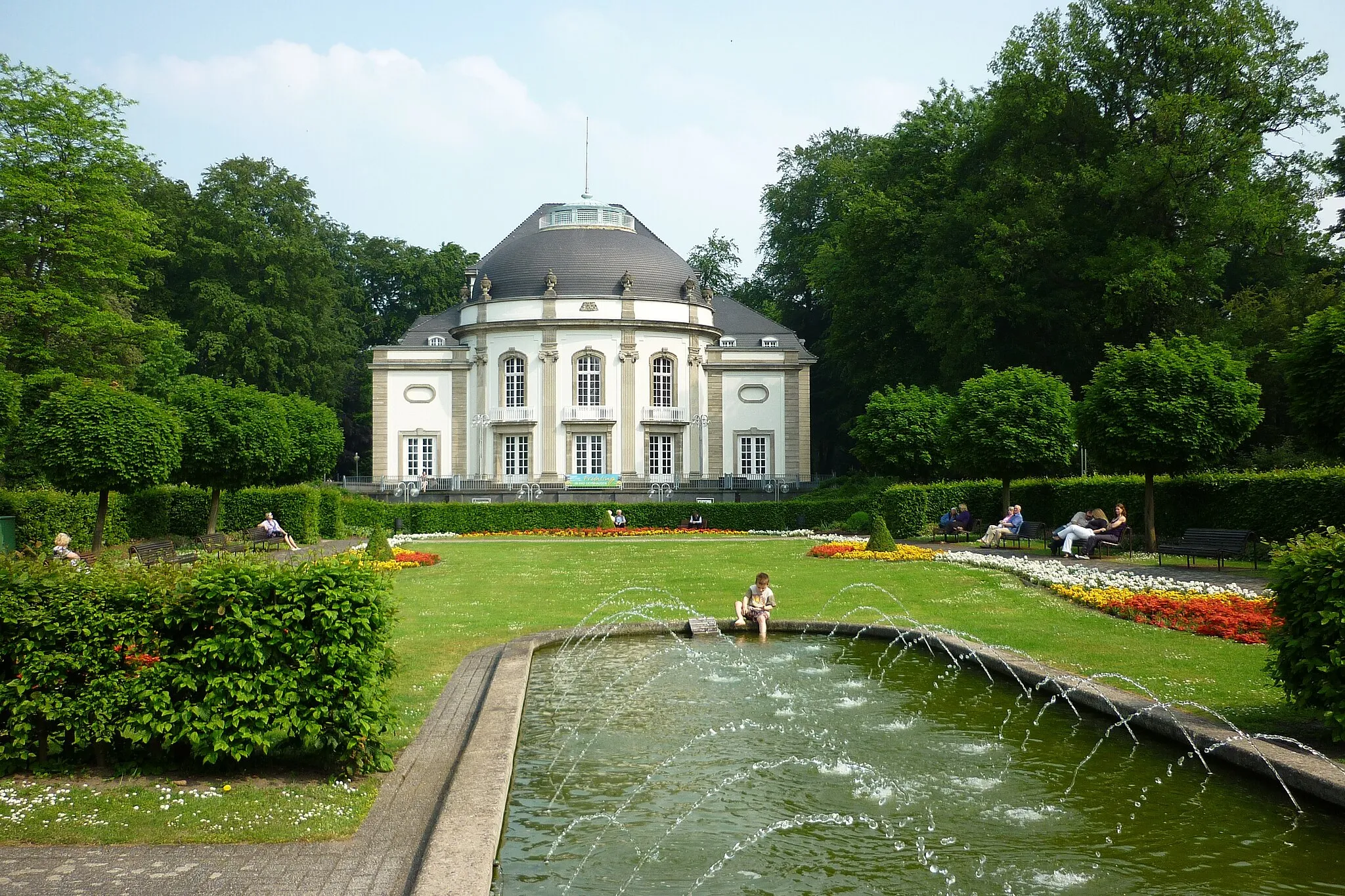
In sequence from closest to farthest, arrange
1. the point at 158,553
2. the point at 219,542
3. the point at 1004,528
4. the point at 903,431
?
the point at 158,553
the point at 1004,528
the point at 219,542
the point at 903,431

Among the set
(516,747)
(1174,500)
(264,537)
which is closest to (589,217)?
(264,537)

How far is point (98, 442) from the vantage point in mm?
20422

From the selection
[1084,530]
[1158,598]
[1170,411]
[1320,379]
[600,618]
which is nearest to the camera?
[1158,598]

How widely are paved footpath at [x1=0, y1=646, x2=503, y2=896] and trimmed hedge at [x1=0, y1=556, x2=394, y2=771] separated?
69cm

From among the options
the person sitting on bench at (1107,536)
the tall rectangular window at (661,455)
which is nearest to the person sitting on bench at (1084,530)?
the person sitting on bench at (1107,536)

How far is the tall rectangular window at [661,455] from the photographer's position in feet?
165

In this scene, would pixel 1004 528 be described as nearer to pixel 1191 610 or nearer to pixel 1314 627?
pixel 1191 610

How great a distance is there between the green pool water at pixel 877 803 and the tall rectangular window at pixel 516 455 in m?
41.4

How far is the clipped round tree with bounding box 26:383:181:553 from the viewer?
20359 millimetres

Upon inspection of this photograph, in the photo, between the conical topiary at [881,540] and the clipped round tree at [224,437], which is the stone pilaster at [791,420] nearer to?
the clipped round tree at [224,437]

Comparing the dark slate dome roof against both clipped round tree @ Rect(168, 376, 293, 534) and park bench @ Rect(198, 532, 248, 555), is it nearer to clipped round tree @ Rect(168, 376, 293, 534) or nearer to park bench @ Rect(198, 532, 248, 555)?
clipped round tree @ Rect(168, 376, 293, 534)

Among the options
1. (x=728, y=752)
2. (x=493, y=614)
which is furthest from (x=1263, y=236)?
(x=728, y=752)

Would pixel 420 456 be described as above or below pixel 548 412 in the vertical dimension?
below

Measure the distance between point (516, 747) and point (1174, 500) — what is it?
17.6 meters
